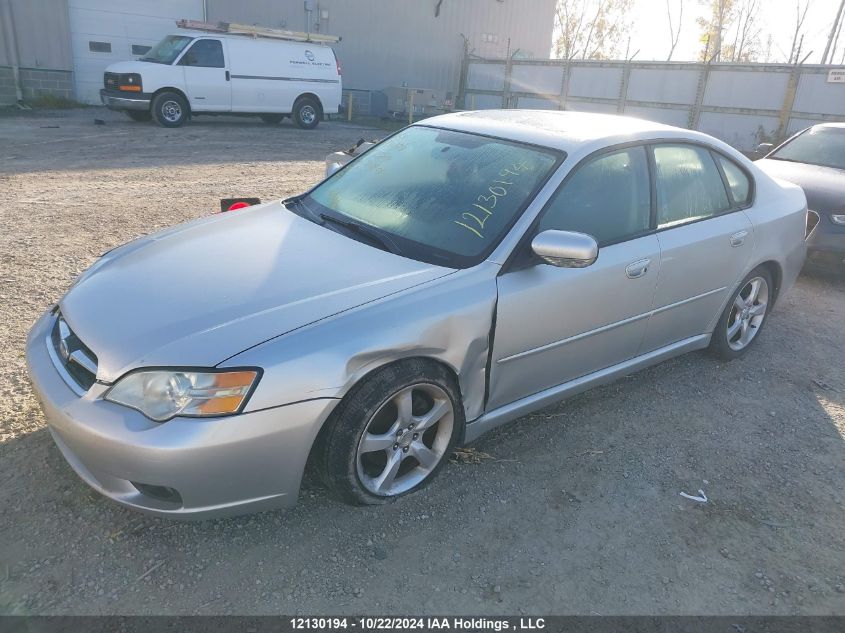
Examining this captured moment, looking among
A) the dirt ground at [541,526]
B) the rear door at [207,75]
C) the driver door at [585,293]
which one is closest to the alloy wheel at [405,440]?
the dirt ground at [541,526]

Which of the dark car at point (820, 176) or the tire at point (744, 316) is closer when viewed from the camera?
the tire at point (744, 316)

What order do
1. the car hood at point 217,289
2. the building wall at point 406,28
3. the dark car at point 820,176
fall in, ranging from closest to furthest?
1. the car hood at point 217,289
2. the dark car at point 820,176
3. the building wall at point 406,28

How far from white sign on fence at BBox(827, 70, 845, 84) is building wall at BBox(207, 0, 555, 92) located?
13.3 m

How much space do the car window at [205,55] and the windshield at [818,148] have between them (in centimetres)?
1162

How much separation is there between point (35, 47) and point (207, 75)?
5.67 m

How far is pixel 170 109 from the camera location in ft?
45.5

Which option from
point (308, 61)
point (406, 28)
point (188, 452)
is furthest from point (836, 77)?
point (188, 452)

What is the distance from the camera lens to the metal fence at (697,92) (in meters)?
15.6

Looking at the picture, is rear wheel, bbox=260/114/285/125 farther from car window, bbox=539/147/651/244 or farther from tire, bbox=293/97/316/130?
car window, bbox=539/147/651/244

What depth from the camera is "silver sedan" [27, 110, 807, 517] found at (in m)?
2.21

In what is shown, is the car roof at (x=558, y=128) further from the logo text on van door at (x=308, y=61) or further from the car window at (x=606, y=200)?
the logo text on van door at (x=308, y=61)

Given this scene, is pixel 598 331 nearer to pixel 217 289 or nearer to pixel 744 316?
pixel 744 316

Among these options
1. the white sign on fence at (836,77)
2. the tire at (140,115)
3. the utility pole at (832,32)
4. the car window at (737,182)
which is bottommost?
the tire at (140,115)

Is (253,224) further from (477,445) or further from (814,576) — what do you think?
(814,576)
